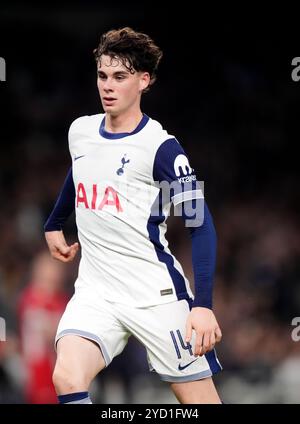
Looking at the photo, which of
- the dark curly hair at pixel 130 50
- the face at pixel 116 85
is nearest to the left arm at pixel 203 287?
the face at pixel 116 85

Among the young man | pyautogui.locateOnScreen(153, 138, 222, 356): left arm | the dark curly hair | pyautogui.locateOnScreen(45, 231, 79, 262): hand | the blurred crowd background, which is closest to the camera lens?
pyautogui.locateOnScreen(153, 138, 222, 356): left arm

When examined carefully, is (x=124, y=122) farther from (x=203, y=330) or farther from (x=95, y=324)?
(x=203, y=330)

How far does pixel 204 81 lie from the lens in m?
13.5

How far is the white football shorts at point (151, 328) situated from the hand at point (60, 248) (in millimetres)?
424

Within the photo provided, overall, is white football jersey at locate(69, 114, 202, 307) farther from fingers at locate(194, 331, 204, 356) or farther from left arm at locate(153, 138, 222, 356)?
fingers at locate(194, 331, 204, 356)

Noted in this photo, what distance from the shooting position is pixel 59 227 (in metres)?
5.66

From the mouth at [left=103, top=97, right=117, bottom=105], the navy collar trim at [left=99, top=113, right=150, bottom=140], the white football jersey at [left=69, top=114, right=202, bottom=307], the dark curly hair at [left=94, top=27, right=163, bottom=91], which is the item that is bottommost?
the white football jersey at [left=69, top=114, right=202, bottom=307]

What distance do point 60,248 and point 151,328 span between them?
799 millimetres

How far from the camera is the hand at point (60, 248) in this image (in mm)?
5555

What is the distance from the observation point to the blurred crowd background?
9.38 meters

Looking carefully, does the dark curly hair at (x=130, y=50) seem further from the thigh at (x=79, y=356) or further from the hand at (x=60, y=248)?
the thigh at (x=79, y=356)

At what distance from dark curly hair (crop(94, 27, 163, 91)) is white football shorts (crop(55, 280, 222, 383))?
3.91 feet

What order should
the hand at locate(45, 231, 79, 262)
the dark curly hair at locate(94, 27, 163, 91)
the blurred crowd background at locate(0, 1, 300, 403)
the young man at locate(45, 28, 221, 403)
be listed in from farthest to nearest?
the blurred crowd background at locate(0, 1, 300, 403) < the hand at locate(45, 231, 79, 262) < the dark curly hair at locate(94, 27, 163, 91) < the young man at locate(45, 28, 221, 403)

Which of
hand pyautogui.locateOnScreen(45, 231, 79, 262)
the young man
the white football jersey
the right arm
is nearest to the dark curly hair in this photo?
the young man
